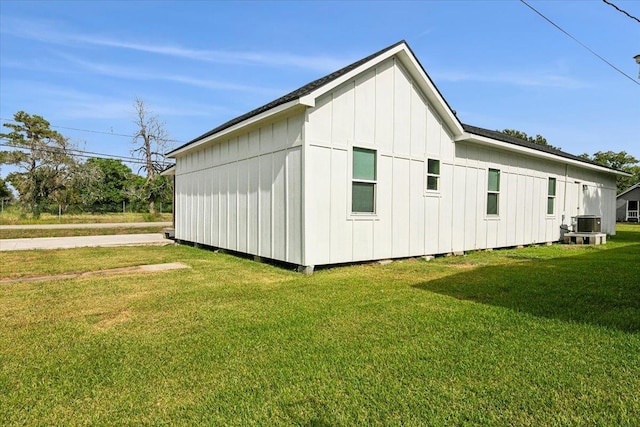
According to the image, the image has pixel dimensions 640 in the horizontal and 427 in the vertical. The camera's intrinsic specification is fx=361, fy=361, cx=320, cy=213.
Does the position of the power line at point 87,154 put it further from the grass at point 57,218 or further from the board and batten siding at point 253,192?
the board and batten siding at point 253,192

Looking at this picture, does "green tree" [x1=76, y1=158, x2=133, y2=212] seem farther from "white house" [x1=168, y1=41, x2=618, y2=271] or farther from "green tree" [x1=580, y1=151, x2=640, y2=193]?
"green tree" [x1=580, y1=151, x2=640, y2=193]

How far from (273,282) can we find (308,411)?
3976mm

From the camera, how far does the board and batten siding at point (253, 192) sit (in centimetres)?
712

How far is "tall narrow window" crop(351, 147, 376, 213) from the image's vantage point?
7583 mm

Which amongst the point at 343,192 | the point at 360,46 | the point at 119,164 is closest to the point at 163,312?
the point at 343,192

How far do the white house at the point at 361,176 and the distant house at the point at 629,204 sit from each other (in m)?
34.7

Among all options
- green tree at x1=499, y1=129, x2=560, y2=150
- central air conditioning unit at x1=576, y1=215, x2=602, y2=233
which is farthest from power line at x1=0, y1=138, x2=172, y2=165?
green tree at x1=499, y1=129, x2=560, y2=150

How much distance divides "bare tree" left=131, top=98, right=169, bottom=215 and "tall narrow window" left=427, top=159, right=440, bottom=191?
29.7 meters

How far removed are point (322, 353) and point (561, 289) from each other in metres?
4.15

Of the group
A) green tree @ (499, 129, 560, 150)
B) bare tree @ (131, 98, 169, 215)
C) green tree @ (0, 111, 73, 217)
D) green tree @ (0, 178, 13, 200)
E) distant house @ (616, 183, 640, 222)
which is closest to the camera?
green tree @ (0, 111, 73, 217)

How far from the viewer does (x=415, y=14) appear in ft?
29.4

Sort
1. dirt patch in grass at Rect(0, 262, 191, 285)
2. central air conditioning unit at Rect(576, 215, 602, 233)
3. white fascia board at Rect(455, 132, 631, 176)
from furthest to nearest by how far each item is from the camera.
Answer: central air conditioning unit at Rect(576, 215, 602, 233), white fascia board at Rect(455, 132, 631, 176), dirt patch in grass at Rect(0, 262, 191, 285)

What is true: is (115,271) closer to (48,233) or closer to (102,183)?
(48,233)

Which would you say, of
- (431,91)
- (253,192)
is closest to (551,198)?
(431,91)
